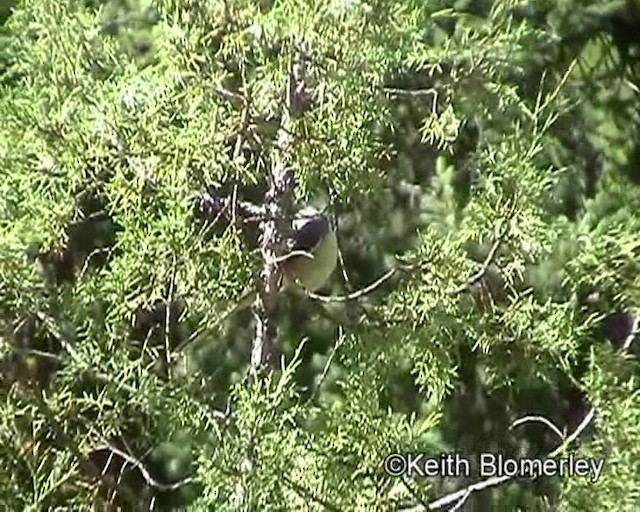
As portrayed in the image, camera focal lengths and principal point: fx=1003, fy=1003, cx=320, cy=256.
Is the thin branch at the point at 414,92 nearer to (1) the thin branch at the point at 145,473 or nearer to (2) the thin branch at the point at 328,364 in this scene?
(2) the thin branch at the point at 328,364

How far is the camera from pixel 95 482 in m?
1.06

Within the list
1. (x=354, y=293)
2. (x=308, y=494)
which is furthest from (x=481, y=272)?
(x=308, y=494)

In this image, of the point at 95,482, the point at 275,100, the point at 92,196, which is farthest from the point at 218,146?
the point at 95,482

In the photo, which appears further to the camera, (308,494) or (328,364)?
(328,364)

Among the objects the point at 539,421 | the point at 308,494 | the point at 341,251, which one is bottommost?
the point at 308,494

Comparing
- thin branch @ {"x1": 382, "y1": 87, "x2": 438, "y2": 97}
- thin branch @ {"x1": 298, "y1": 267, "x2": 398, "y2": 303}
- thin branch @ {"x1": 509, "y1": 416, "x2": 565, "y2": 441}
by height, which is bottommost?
thin branch @ {"x1": 509, "y1": 416, "x2": 565, "y2": 441}

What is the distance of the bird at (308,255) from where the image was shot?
3.22 feet

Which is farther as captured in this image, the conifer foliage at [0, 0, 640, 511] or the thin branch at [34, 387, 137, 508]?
the thin branch at [34, 387, 137, 508]

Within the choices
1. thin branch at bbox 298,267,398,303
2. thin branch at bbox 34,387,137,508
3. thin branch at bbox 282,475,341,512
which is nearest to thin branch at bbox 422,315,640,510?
thin branch at bbox 282,475,341,512

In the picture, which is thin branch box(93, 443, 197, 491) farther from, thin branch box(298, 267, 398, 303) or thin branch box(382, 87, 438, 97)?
thin branch box(382, 87, 438, 97)

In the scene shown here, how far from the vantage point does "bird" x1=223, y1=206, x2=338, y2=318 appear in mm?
982

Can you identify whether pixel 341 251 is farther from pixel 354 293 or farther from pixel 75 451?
pixel 75 451

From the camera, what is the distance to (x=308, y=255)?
1.00 m

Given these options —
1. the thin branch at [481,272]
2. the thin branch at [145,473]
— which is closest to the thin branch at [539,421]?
the thin branch at [481,272]
